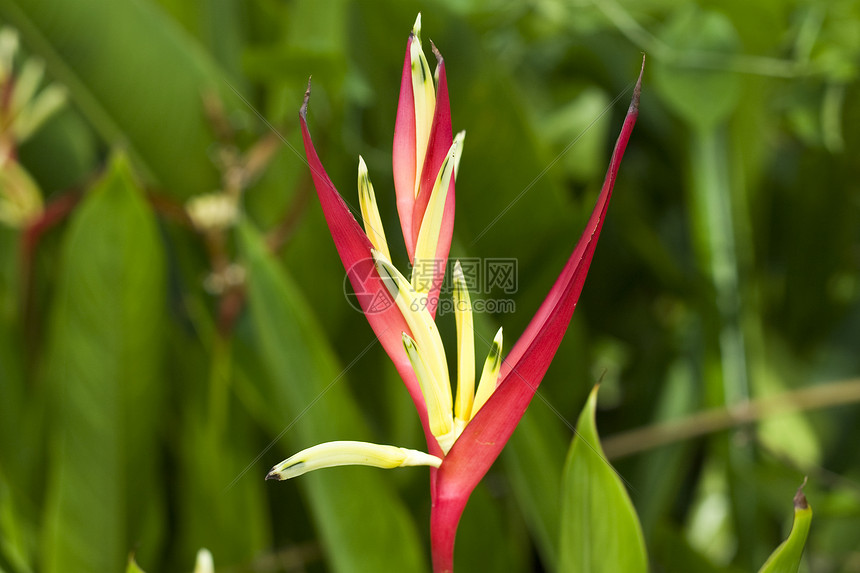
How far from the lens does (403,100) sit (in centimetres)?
16

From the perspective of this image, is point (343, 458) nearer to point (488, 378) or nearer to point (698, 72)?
point (488, 378)

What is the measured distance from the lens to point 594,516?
0.21 meters

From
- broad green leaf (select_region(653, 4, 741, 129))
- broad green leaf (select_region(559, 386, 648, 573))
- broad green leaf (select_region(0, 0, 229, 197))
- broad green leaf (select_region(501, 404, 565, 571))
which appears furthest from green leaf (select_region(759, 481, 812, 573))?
broad green leaf (select_region(0, 0, 229, 197))

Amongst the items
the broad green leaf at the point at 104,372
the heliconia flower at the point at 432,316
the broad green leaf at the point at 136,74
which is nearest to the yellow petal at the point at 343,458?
the heliconia flower at the point at 432,316

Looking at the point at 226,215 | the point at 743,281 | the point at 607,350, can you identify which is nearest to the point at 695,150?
the point at 743,281

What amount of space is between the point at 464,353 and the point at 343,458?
34 mm

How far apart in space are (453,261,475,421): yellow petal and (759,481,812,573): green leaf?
3.2 inches

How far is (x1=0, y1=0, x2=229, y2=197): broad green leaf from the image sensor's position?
47cm

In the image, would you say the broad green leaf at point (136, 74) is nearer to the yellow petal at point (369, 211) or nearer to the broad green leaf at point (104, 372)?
the broad green leaf at point (104, 372)

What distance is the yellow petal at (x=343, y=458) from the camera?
0.13 meters

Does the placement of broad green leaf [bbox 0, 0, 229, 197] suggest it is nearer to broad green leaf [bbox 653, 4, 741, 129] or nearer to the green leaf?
broad green leaf [bbox 653, 4, 741, 129]

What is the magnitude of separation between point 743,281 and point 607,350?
0.15m

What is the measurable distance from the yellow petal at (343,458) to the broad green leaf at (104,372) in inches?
10.5

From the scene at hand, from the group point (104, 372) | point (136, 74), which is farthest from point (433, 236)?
point (136, 74)
